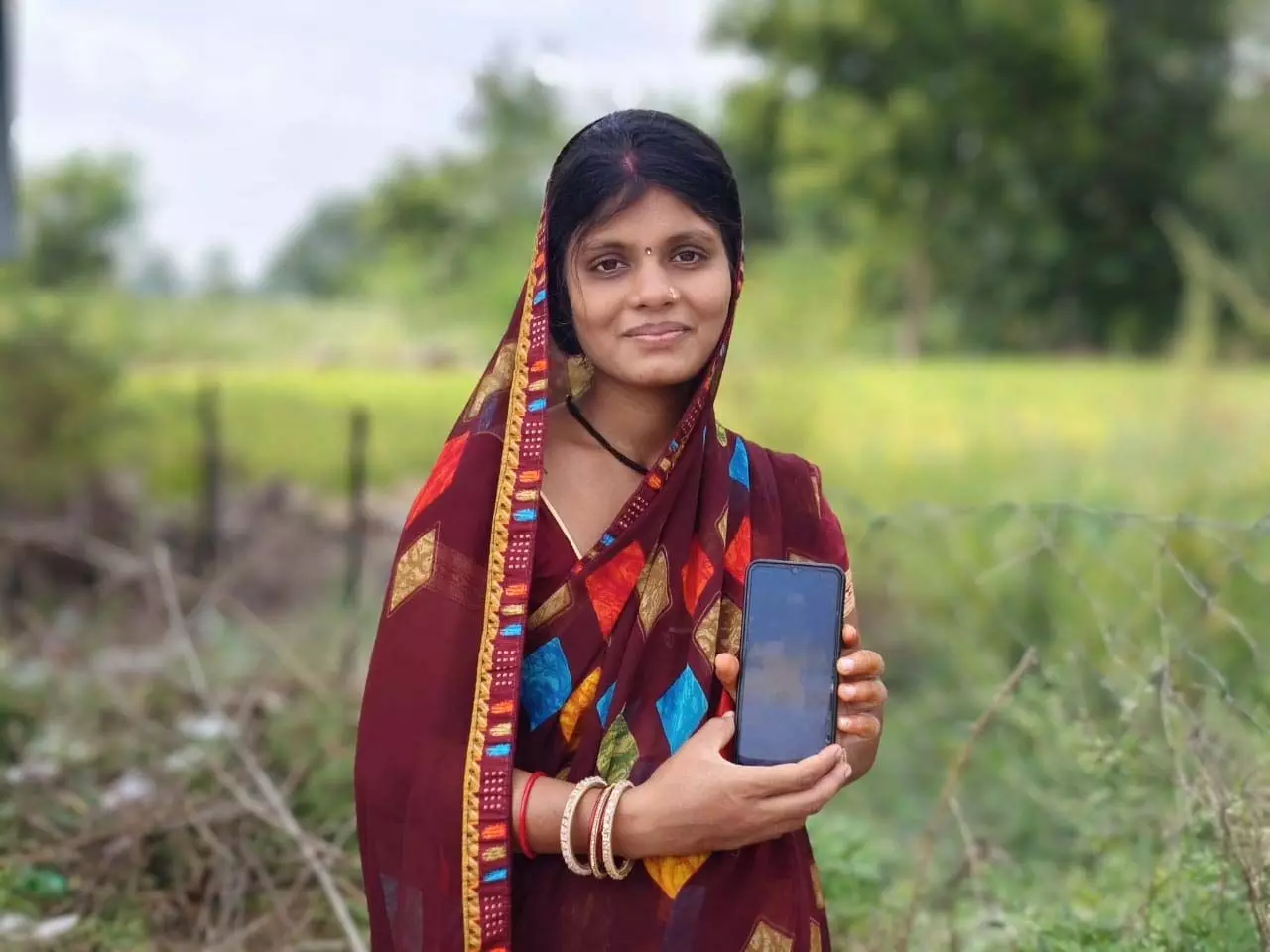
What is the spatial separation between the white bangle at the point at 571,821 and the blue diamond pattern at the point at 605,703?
0.22 ft

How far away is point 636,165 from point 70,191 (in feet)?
29.7

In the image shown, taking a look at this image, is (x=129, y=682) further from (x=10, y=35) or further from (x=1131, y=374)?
(x=1131, y=374)

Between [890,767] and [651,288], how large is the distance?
9.86 ft

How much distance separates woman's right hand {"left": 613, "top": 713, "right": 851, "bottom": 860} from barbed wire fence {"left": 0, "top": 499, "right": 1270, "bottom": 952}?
523 mm

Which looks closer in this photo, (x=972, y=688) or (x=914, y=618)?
(x=972, y=688)

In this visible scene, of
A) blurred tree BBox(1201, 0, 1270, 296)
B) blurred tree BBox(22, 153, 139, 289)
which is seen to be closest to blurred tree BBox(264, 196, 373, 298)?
blurred tree BBox(22, 153, 139, 289)

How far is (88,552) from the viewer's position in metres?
4.62

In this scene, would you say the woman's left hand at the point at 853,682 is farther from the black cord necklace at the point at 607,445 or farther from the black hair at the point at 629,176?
the black hair at the point at 629,176

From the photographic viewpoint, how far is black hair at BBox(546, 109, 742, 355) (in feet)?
4.20

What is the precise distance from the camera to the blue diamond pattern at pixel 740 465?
1.39 m

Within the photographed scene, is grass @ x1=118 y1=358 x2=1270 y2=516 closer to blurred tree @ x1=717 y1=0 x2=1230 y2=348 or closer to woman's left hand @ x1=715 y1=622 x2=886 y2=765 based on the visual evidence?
woman's left hand @ x1=715 y1=622 x2=886 y2=765

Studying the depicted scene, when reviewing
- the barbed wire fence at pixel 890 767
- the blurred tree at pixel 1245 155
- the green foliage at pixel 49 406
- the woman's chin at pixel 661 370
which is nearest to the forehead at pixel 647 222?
the woman's chin at pixel 661 370

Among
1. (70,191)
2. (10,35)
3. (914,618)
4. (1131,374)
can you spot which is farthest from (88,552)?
(1131,374)

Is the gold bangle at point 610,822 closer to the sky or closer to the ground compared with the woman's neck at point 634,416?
closer to the ground
